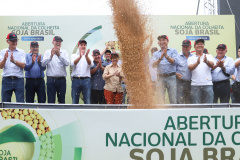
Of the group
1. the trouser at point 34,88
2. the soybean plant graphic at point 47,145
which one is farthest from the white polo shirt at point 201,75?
the soybean plant graphic at point 47,145

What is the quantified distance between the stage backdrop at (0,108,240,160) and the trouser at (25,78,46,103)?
11.9 ft

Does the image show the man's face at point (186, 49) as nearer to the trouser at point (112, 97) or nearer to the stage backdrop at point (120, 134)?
the trouser at point (112, 97)

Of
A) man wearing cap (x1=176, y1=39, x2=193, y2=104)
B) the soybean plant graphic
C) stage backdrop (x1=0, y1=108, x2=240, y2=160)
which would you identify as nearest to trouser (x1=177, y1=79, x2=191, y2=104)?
man wearing cap (x1=176, y1=39, x2=193, y2=104)

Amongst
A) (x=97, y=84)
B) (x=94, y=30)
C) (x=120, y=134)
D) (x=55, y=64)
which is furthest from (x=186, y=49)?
(x=120, y=134)

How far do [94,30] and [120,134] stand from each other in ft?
16.3

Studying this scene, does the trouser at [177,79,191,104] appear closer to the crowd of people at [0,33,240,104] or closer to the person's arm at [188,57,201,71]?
the crowd of people at [0,33,240,104]

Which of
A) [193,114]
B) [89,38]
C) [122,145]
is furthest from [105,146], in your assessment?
[89,38]

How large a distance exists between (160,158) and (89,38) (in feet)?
16.3

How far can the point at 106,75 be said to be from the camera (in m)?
6.84

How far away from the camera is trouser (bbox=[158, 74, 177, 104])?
6652 mm

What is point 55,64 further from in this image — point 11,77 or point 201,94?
point 201,94

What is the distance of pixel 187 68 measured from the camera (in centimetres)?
687

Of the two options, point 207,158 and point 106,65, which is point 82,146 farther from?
point 106,65

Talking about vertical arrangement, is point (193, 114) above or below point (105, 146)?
above
